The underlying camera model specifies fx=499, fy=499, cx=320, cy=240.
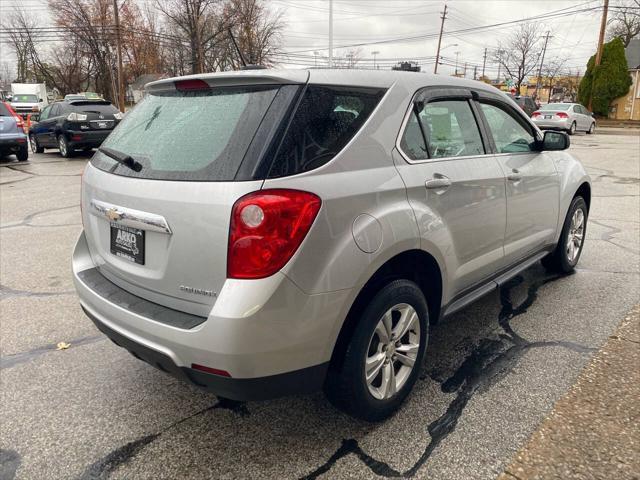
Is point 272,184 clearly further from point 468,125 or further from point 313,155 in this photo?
point 468,125

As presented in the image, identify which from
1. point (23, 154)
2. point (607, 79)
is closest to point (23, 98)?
point (23, 154)

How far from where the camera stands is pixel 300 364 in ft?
6.73

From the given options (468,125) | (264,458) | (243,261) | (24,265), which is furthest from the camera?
(24,265)

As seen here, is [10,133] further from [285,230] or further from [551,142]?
[285,230]

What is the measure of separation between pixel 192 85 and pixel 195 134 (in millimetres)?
347

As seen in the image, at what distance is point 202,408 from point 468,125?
2289 mm

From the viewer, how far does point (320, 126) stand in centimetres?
215

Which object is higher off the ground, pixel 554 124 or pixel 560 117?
pixel 560 117

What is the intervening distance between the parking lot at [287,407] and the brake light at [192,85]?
1.65 metres

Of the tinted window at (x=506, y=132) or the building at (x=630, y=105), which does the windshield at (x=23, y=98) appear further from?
the building at (x=630, y=105)

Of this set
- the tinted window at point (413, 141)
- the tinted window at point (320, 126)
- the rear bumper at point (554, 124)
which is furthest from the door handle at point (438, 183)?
the rear bumper at point (554, 124)

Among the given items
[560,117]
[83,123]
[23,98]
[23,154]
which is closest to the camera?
[83,123]

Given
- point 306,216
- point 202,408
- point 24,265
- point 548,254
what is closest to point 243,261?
point 306,216

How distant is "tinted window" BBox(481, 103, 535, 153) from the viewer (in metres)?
3.37
